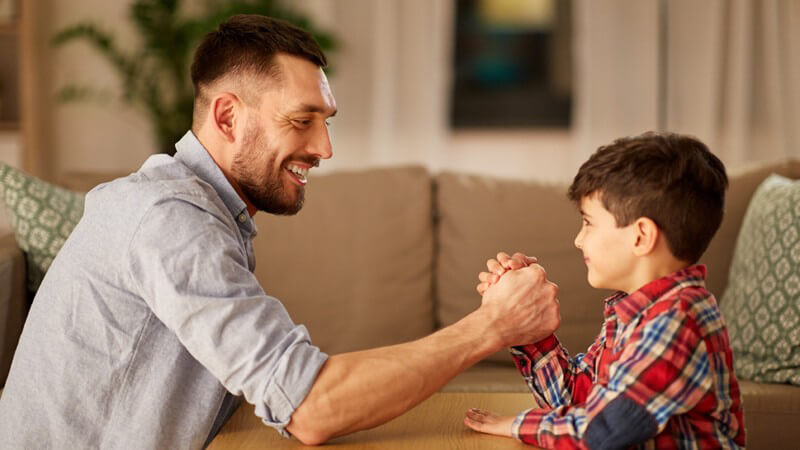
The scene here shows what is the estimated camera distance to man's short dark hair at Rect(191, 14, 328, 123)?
1.46 metres

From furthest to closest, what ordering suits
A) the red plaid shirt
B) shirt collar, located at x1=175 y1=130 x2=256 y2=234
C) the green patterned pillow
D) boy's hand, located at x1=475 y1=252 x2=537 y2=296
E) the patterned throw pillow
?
the patterned throw pillow < the green patterned pillow < shirt collar, located at x1=175 y1=130 x2=256 y2=234 < boy's hand, located at x1=475 y1=252 x2=537 y2=296 < the red plaid shirt

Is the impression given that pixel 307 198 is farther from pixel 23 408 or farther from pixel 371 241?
pixel 23 408

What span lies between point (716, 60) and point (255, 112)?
10.5 feet

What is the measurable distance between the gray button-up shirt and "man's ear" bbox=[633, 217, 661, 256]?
17.3 inches

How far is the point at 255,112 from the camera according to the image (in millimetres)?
1465

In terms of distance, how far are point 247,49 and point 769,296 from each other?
4.42ft

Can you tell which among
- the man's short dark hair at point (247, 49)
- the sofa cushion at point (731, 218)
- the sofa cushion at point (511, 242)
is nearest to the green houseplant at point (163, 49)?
the sofa cushion at point (511, 242)

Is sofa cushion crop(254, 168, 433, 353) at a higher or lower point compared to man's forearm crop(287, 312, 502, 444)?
lower

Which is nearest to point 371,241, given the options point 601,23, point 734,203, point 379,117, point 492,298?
point 734,203

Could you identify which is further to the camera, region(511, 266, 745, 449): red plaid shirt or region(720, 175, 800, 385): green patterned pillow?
region(720, 175, 800, 385): green patterned pillow

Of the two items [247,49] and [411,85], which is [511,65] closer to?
[411,85]

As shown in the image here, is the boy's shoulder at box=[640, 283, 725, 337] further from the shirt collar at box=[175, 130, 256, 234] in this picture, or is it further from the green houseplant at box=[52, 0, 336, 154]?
the green houseplant at box=[52, 0, 336, 154]

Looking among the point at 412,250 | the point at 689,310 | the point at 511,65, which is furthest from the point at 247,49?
the point at 511,65

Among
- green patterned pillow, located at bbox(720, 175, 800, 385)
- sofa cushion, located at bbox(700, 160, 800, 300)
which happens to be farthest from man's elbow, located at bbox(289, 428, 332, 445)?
sofa cushion, located at bbox(700, 160, 800, 300)
